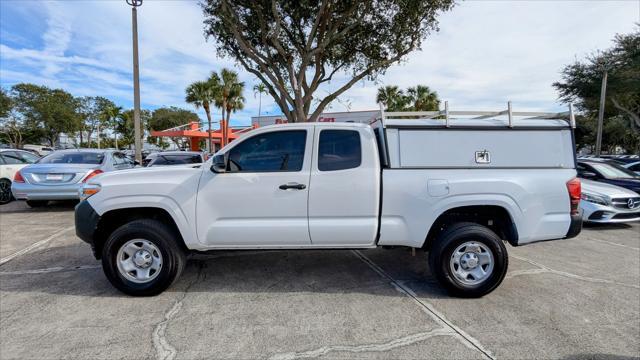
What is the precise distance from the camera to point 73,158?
8.36 meters

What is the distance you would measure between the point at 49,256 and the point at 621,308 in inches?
281

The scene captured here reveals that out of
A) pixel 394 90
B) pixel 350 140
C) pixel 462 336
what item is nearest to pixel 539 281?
pixel 462 336

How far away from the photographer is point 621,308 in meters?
3.51

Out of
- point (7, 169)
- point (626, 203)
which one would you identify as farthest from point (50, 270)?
point (626, 203)

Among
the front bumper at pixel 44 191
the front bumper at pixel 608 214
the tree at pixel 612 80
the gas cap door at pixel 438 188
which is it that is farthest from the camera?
the tree at pixel 612 80

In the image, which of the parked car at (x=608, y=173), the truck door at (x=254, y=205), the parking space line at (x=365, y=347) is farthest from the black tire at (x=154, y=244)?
the parked car at (x=608, y=173)

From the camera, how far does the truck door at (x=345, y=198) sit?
3625 mm

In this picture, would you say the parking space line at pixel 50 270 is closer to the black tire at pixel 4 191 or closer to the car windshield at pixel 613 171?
the black tire at pixel 4 191

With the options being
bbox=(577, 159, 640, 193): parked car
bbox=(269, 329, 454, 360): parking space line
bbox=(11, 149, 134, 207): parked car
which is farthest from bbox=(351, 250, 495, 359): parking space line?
bbox=(577, 159, 640, 193): parked car

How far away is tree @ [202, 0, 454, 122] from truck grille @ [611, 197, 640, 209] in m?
8.02

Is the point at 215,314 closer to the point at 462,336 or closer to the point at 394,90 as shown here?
the point at 462,336

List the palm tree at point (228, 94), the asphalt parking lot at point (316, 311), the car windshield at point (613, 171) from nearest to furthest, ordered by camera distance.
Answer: the asphalt parking lot at point (316, 311) → the car windshield at point (613, 171) → the palm tree at point (228, 94)

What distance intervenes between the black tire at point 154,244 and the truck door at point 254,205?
34 centimetres

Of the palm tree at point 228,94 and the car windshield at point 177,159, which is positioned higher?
the palm tree at point 228,94
